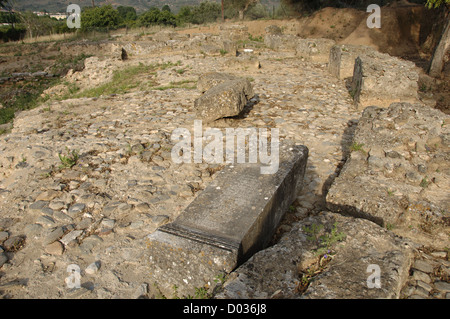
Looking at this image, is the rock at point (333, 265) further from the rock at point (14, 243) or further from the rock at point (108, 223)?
the rock at point (14, 243)

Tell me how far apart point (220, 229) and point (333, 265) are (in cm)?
98

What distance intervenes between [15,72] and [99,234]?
19420mm

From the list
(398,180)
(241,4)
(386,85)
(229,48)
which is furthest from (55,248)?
(241,4)

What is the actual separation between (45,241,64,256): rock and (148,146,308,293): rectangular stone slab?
117 cm

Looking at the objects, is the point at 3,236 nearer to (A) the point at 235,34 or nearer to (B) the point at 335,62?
(B) the point at 335,62

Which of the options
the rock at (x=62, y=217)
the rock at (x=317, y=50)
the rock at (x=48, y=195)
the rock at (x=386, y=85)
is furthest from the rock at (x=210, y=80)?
the rock at (x=317, y=50)

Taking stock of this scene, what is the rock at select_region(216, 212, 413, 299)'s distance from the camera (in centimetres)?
213

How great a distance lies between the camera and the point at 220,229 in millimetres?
2785

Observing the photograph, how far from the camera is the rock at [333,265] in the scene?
2.13 m

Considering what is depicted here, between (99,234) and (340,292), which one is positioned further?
(99,234)

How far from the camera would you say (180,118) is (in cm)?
679

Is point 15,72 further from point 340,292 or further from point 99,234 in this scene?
point 340,292

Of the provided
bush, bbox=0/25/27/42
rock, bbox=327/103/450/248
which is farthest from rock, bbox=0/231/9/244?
bush, bbox=0/25/27/42
